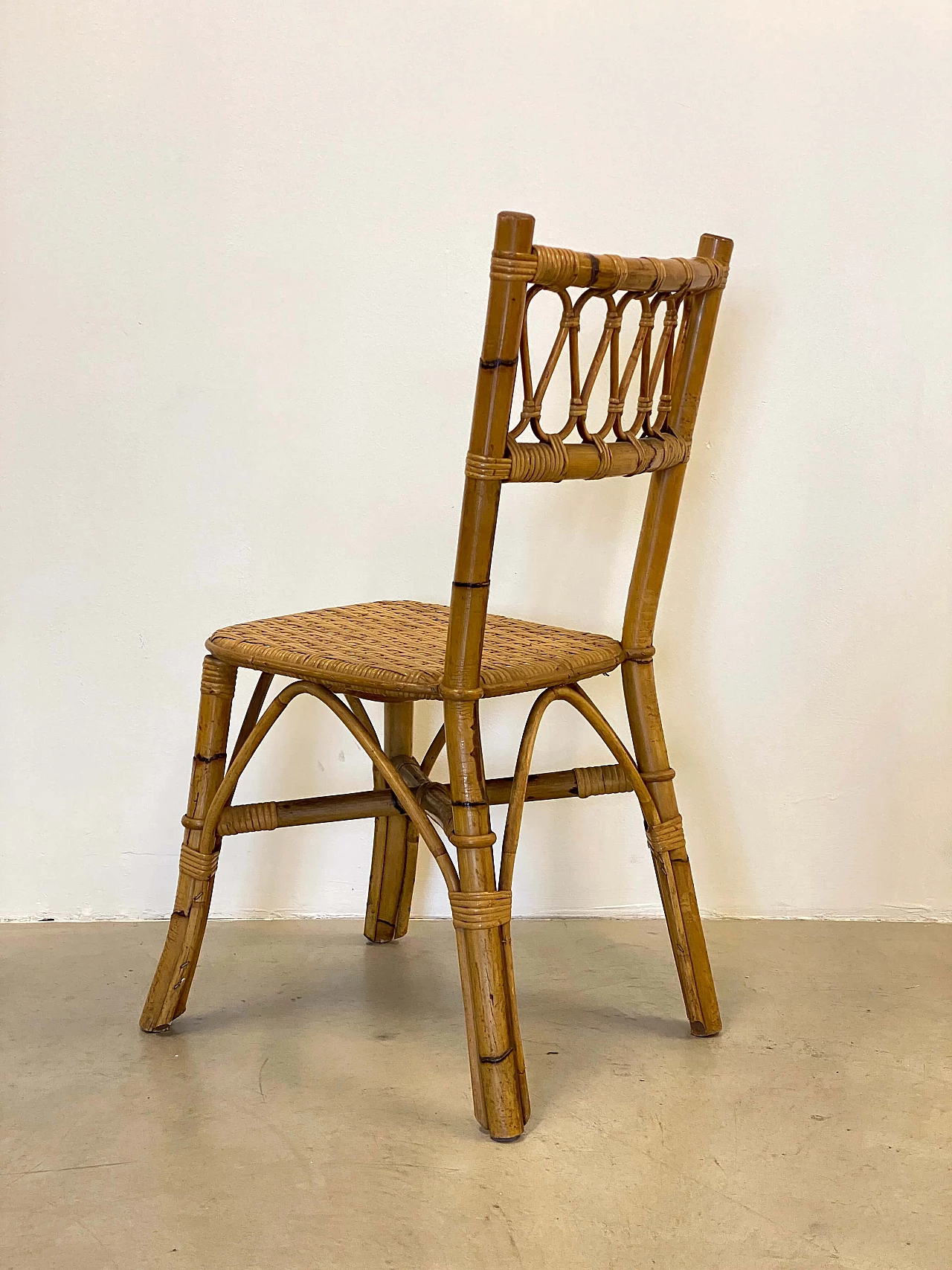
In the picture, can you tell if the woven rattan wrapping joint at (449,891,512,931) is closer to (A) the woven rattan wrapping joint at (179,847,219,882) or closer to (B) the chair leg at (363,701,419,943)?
(A) the woven rattan wrapping joint at (179,847,219,882)

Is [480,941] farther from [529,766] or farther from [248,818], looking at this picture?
[248,818]

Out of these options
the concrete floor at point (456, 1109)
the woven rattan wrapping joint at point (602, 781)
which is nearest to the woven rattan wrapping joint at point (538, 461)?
the woven rattan wrapping joint at point (602, 781)

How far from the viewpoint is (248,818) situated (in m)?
1.39

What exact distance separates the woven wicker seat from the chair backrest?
5 centimetres

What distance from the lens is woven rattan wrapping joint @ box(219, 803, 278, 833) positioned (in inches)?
54.6

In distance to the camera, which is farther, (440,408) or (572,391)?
(440,408)

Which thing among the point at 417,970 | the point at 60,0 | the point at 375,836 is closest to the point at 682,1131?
the point at 417,970

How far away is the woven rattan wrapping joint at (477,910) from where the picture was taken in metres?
1.20

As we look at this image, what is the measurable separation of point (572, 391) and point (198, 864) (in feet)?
2.19

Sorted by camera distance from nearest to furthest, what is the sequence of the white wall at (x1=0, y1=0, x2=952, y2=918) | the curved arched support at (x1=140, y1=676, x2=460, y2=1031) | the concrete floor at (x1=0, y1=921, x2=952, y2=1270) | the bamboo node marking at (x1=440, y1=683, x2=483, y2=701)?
the concrete floor at (x1=0, y1=921, x2=952, y2=1270) → the bamboo node marking at (x1=440, y1=683, x2=483, y2=701) → the curved arched support at (x1=140, y1=676, x2=460, y2=1031) → the white wall at (x1=0, y1=0, x2=952, y2=918)

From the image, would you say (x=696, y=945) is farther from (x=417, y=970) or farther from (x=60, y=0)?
(x=60, y=0)

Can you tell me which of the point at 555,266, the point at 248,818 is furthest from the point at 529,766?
the point at 555,266

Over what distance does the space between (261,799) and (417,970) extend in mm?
359

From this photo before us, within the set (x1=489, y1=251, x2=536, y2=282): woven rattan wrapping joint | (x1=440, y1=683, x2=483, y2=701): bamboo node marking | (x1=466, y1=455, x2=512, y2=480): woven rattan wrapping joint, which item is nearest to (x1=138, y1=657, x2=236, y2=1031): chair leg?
(x1=440, y1=683, x2=483, y2=701): bamboo node marking
